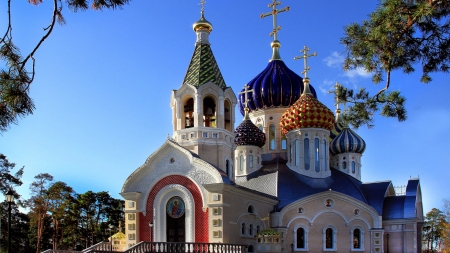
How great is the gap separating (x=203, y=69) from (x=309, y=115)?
22.0ft

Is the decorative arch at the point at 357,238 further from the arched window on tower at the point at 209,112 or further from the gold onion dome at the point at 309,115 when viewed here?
the arched window on tower at the point at 209,112

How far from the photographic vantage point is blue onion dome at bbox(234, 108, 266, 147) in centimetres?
3247

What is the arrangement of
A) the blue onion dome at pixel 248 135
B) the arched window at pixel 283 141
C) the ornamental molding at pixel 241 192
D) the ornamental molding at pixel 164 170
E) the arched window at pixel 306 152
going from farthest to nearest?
the arched window at pixel 283 141
the blue onion dome at pixel 248 135
the arched window at pixel 306 152
the ornamental molding at pixel 164 170
the ornamental molding at pixel 241 192

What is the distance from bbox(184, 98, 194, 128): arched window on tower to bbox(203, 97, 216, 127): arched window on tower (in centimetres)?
62

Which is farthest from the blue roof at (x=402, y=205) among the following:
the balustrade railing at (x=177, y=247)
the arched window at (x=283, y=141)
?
the balustrade railing at (x=177, y=247)

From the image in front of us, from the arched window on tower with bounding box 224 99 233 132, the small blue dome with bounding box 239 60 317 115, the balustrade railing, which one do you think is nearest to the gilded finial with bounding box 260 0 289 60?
the small blue dome with bounding box 239 60 317 115

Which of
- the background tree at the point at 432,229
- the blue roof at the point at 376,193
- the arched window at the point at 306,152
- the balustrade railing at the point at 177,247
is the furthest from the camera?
the background tree at the point at 432,229

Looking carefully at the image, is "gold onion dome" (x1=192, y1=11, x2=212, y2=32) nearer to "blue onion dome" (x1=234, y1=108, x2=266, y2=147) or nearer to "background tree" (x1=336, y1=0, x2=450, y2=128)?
"blue onion dome" (x1=234, y1=108, x2=266, y2=147)

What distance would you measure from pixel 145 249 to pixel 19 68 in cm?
1480

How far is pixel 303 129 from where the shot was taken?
31.5 m

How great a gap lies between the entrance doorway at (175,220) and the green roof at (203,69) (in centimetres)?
592

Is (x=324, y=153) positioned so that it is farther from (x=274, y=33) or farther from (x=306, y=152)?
(x=274, y=33)

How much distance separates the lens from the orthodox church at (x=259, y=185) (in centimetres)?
2509

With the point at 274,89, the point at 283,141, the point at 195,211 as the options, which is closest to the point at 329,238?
the point at 195,211
